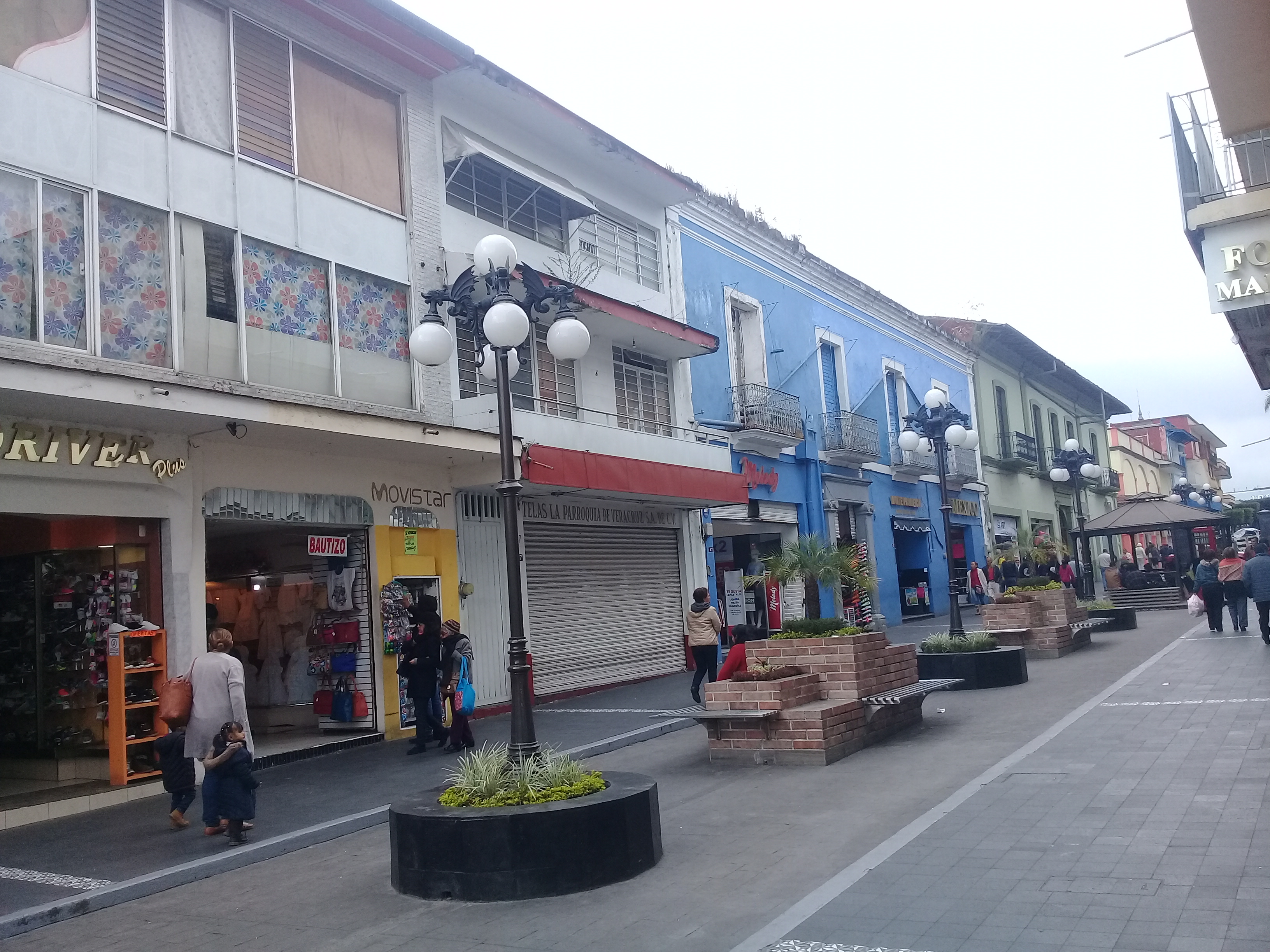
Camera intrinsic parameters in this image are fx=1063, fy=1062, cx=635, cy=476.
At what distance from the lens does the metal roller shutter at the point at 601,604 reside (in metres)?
16.3

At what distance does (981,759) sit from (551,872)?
439 cm

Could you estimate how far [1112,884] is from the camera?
17.1 feet

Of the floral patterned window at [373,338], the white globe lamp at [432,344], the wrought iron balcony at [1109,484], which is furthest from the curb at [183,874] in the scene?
the wrought iron balcony at [1109,484]

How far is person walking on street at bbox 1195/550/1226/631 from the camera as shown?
60.3 ft

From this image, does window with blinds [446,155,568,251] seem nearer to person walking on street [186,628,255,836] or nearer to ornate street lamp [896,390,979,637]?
ornate street lamp [896,390,979,637]

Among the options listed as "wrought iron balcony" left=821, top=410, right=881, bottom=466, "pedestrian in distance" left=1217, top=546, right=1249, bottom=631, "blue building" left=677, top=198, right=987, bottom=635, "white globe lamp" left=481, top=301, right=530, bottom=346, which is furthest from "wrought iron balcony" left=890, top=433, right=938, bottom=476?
"white globe lamp" left=481, top=301, right=530, bottom=346

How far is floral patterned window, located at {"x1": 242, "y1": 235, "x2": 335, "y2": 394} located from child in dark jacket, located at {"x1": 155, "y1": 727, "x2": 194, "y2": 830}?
15.4ft

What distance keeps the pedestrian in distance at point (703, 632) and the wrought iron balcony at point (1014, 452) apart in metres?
24.1

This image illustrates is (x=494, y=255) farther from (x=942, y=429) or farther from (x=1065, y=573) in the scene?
(x=1065, y=573)

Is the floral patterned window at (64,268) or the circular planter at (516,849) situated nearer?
the circular planter at (516,849)

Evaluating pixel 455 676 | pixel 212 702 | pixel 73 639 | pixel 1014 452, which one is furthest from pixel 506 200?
pixel 1014 452

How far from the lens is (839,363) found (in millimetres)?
26141

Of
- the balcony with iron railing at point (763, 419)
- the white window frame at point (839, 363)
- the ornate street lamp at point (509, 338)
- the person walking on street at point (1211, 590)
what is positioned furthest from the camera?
the white window frame at point (839, 363)

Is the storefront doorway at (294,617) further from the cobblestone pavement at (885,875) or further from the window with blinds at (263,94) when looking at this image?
the cobblestone pavement at (885,875)
